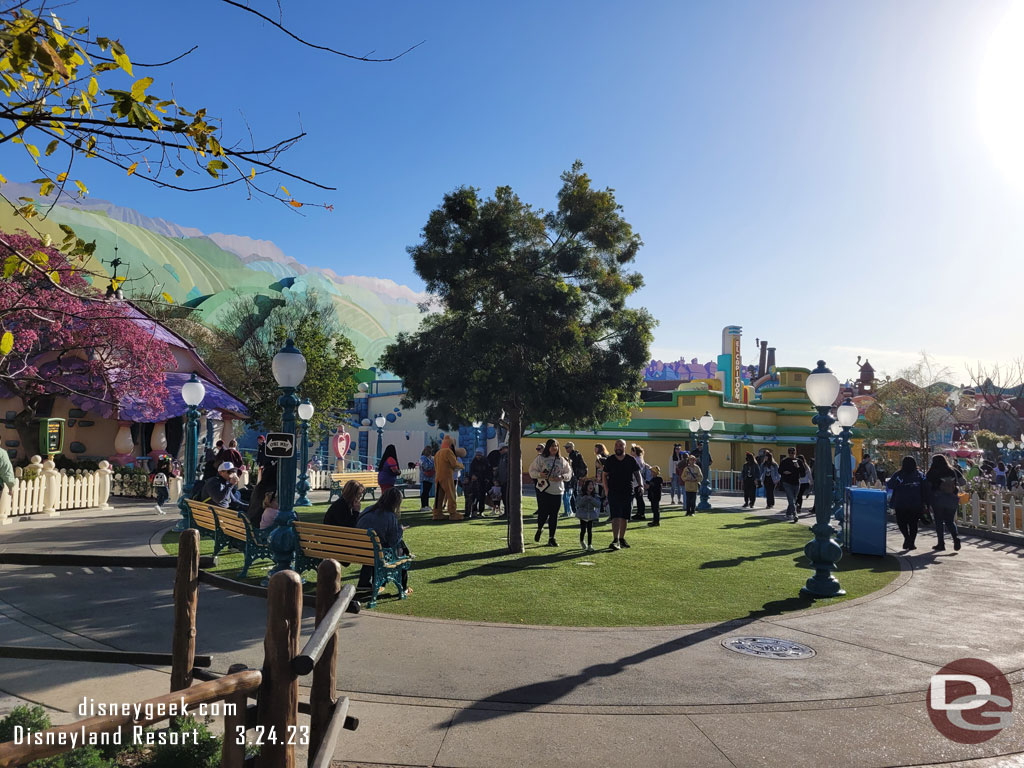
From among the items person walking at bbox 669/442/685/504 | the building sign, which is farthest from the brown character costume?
the building sign

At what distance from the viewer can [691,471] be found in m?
19.6

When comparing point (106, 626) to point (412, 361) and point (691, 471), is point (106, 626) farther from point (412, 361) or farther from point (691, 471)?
point (691, 471)

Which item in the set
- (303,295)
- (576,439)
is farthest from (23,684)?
(303,295)

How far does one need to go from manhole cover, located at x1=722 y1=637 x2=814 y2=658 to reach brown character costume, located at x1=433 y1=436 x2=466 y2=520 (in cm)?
921

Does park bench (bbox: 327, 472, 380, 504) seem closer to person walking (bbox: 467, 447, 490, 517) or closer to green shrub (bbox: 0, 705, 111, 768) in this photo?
person walking (bbox: 467, 447, 490, 517)

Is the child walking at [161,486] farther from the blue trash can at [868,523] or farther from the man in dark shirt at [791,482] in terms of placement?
the man in dark shirt at [791,482]

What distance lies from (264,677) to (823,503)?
27.5 ft

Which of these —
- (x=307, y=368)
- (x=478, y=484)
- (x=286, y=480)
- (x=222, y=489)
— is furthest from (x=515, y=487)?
(x=307, y=368)

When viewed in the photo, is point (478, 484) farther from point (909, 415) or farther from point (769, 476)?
point (909, 415)

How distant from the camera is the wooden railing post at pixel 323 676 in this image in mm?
3463

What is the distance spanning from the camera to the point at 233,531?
994cm

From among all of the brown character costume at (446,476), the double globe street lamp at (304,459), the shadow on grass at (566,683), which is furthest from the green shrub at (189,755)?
the double globe street lamp at (304,459)

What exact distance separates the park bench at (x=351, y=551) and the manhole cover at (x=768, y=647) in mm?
3828

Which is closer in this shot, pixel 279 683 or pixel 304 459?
pixel 279 683
